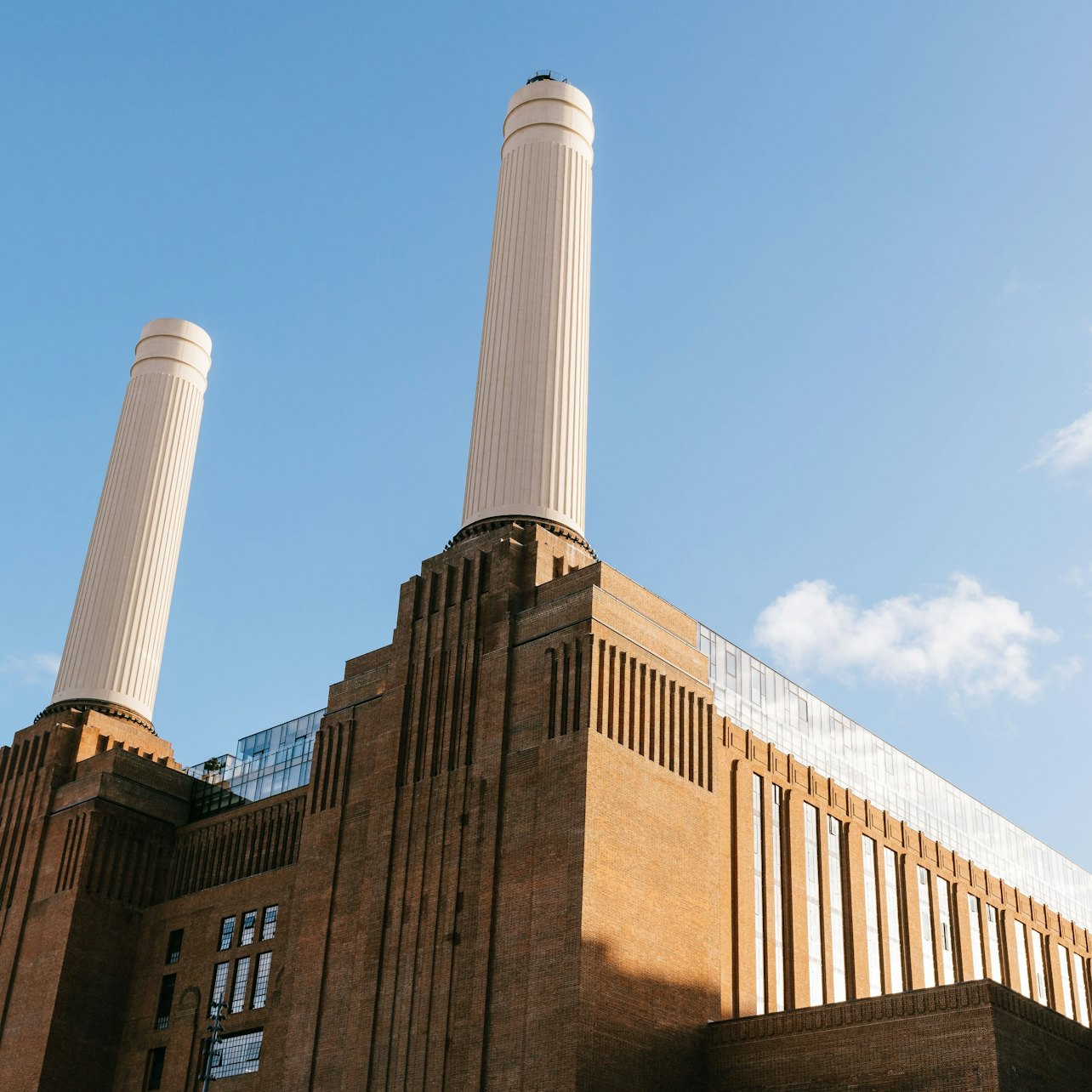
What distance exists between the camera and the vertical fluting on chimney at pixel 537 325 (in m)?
57.2

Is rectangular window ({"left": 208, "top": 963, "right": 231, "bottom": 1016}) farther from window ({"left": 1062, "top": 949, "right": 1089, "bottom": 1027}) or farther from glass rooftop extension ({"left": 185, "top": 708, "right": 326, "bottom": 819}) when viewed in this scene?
window ({"left": 1062, "top": 949, "right": 1089, "bottom": 1027})

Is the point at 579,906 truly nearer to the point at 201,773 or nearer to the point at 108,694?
the point at 201,773

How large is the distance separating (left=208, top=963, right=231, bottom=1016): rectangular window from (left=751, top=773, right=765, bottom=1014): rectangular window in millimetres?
20639

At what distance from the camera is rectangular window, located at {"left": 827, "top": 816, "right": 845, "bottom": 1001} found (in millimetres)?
58281

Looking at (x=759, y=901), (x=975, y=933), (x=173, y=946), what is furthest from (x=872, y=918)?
(x=173, y=946)

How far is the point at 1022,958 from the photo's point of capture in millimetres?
74312

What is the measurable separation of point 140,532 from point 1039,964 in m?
52.3

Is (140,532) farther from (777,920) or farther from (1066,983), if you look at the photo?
(1066,983)

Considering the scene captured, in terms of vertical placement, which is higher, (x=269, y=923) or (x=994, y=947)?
(x=994, y=947)

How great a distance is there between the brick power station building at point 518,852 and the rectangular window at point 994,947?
0.70 ft

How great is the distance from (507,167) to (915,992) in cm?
4025

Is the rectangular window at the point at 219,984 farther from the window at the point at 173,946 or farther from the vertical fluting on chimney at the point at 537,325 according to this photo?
the vertical fluting on chimney at the point at 537,325

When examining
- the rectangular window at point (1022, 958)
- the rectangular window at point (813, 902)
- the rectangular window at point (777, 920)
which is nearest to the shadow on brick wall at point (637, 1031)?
the rectangular window at point (777, 920)

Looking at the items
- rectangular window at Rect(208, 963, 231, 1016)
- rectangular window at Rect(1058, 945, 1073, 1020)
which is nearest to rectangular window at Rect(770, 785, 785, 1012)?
rectangular window at Rect(208, 963, 231, 1016)
